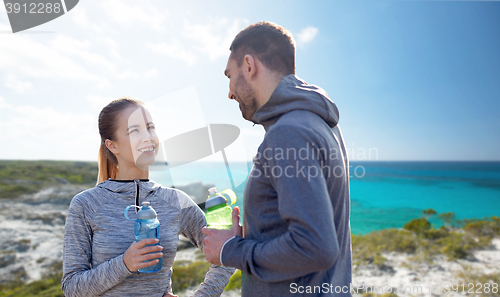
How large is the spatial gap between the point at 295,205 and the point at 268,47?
0.93 metres

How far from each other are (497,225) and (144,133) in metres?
17.0

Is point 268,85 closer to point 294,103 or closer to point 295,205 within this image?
point 294,103

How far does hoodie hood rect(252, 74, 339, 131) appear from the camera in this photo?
1438 millimetres

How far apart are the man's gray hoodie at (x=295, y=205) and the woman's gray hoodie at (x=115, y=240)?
A: 863 millimetres

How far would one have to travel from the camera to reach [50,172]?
70.1ft

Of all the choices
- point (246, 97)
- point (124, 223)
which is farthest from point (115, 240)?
point (246, 97)

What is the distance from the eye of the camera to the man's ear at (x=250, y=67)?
167 cm

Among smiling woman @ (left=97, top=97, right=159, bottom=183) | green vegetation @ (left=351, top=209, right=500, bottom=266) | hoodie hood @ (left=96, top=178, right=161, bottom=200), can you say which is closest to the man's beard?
smiling woman @ (left=97, top=97, right=159, bottom=183)

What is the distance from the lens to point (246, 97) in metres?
1.72

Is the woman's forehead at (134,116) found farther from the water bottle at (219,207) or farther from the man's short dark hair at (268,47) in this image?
the man's short dark hair at (268,47)

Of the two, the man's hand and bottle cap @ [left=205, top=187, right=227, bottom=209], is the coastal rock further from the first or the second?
the man's hand

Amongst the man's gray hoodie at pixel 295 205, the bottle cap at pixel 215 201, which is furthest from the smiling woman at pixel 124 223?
the man's gray hoodie at pixel 295 205

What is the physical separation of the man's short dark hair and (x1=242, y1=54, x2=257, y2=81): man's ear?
0.11ft

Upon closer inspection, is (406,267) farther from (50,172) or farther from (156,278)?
(50,172)
